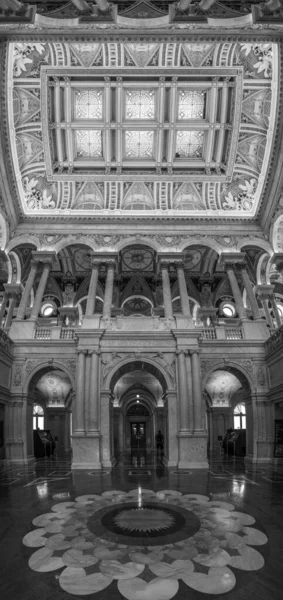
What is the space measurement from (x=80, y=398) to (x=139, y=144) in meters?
15.0

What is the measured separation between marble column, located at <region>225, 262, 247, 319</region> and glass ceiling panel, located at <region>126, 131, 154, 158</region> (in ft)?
27.3

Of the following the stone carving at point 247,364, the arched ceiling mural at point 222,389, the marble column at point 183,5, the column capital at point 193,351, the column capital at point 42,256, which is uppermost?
the marble column at point 183,5

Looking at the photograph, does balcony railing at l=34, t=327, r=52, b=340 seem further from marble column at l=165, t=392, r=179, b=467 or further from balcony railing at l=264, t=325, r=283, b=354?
balcony railing at l=264, t=325, r=283, b=354

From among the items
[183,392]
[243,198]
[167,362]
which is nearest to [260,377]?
[183,392]

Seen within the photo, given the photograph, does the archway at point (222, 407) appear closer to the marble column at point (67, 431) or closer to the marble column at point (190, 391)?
the marble column at point (190, 391)

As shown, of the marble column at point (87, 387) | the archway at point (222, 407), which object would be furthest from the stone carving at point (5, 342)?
the archway at point (222, 407)

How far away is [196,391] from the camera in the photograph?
742 inches

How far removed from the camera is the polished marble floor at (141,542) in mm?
5070

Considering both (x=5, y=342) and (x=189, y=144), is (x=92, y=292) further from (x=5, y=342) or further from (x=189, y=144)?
(x=189, y=144)

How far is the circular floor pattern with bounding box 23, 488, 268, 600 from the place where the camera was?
5184 millimetres

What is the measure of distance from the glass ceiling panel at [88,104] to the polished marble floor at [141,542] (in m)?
19.0

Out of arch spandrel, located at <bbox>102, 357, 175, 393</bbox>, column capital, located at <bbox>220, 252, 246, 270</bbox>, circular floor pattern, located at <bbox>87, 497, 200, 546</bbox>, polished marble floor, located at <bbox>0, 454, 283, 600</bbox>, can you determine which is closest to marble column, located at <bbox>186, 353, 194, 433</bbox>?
arch spandrel, located at <bbox>102, 357, 175, 393</bbox>

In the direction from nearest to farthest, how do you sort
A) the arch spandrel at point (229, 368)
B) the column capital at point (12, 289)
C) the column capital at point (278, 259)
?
the arch spandrel at point (229, 368) < the column capital at point (278, 259) < the column capital at point (12, 289)

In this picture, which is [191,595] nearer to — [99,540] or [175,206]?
[99,540]
